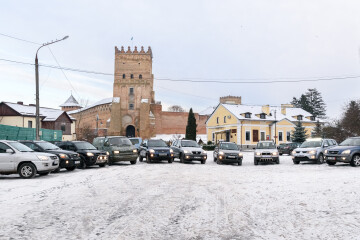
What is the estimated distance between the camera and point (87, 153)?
18594mm

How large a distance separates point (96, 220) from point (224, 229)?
237cm

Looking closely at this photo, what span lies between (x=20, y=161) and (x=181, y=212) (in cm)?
927

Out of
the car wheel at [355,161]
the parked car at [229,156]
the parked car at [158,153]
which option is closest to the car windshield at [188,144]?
the parked car at [158,153]

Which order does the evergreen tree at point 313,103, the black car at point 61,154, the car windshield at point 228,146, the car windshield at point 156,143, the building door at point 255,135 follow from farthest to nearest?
the evergreen tree at point 313,103, the building door at point 255,135, the car windshield at point 156,143, the car windshield at point 228,146, the black car at point 61,154

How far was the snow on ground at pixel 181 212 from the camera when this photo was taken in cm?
557

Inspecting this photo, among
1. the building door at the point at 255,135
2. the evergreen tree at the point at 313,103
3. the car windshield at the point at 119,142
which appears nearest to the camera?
the car windshield at the point at 119,142

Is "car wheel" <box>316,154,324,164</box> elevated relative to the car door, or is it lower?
lower

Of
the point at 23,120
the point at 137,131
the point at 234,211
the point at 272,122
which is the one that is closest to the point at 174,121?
the point at 137,131

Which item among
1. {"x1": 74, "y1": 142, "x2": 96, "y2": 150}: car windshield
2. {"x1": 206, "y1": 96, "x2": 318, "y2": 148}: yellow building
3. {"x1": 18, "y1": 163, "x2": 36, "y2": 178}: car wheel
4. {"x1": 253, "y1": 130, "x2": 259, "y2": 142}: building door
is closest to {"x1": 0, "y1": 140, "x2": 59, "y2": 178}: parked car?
{"x1": 18, "y1": 163, "x2": 36, "y2": 178}: car wheel

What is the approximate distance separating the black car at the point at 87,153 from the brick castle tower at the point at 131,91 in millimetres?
58831

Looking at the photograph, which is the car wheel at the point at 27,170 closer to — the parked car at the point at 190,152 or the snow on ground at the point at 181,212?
the snow on ground at the point at 181,212

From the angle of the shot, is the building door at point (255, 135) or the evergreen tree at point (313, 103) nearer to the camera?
the building door at point (255, 135)

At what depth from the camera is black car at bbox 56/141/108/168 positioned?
18594 millimetres

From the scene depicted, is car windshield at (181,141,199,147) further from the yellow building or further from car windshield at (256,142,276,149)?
the yellow building
